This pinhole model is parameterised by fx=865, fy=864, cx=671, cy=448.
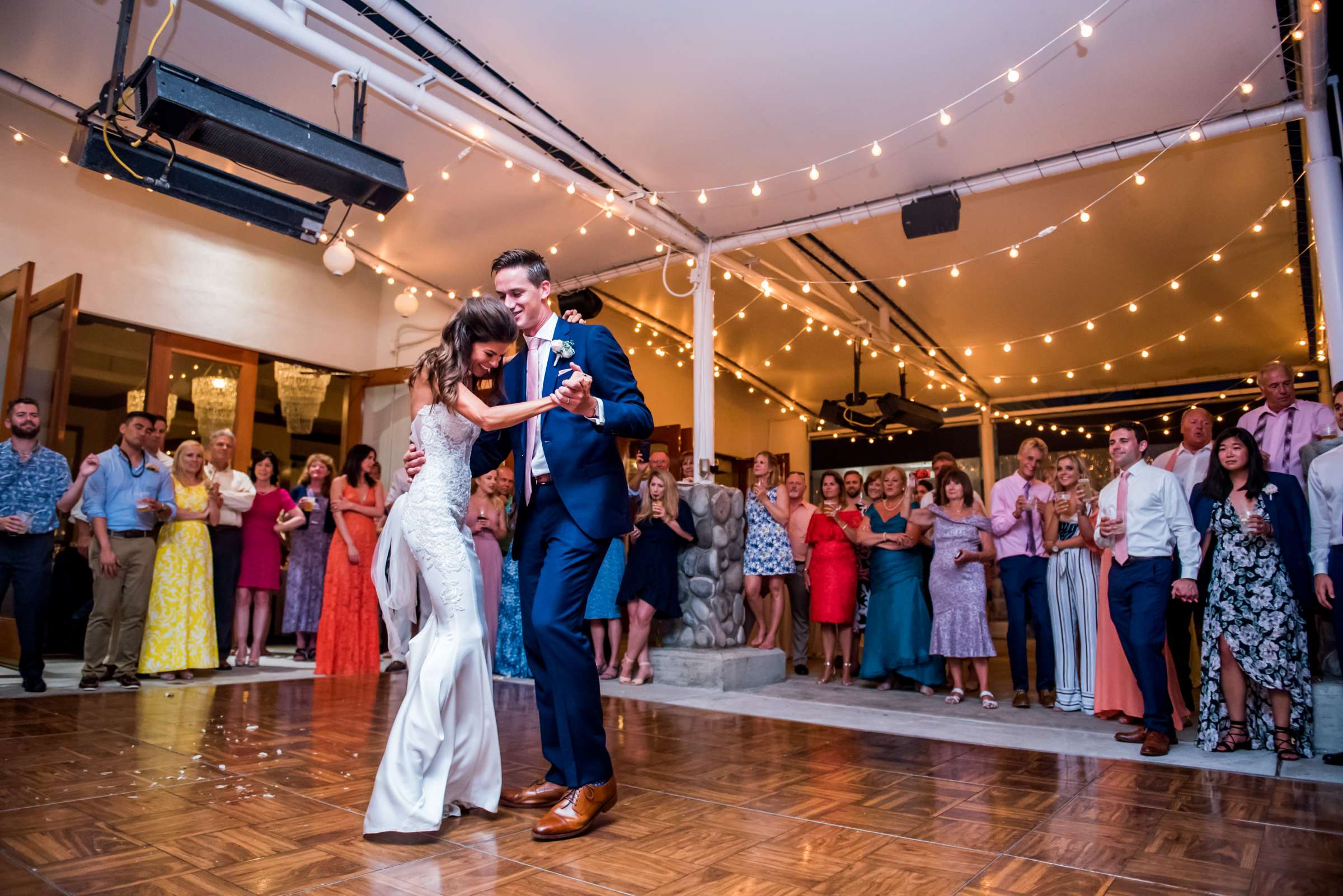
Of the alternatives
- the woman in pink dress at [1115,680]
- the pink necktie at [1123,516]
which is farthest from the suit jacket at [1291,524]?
the woman in pink dress at [1115,680]

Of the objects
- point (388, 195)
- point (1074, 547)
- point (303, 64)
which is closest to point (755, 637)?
point (1074, 547)

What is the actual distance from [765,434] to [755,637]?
8.51 m

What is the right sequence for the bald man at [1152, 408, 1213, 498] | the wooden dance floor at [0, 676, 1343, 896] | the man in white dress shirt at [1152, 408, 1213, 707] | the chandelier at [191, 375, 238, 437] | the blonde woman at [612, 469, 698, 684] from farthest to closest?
the chandelier at [191, 375, 238, 437], the blonde woman at [612, 469, 698, 684], the bald man at [1152, 408, 1213, 498], the man in white dress shirt at [1152, 408, 1213, 707], the wooden dance floor at [0, 676, 1343, 896]

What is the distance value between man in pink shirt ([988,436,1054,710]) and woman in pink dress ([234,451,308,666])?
14.7 ft

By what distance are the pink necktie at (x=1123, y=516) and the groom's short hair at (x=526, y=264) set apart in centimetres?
259

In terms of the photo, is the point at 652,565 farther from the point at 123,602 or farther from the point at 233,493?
the point at 123,602

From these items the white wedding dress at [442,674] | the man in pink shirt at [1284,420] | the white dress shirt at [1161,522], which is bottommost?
the white wedding dress at [442,674]

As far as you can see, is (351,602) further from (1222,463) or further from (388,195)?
(1222,463)

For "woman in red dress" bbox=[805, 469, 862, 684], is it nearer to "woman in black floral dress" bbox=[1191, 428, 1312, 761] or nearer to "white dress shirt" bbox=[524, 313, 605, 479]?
"woman in black floral dress" bbox=[1191, 428, 1312, 761]

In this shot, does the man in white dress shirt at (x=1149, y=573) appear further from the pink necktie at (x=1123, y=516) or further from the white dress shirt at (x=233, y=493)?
the white dress shirt at (x=233, y=493)

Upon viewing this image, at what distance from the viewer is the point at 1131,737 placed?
3457 mm

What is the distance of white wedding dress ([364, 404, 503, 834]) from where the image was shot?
6.61 ft

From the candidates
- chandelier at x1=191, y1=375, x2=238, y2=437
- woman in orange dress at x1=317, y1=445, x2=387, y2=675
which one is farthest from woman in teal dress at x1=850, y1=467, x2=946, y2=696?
chandelier at x1=191, y1=375, x2=238, y2=437

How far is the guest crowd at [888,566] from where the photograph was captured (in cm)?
334
